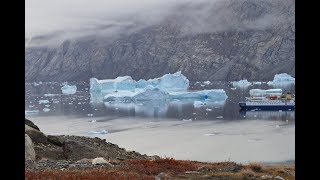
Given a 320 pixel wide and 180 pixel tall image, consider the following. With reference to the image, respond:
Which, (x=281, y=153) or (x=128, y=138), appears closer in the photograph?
(x=281, y=153)

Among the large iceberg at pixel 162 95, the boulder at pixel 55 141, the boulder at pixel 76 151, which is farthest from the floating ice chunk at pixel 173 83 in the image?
the boulder at pixel 76 151

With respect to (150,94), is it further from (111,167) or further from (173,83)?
(111,167)

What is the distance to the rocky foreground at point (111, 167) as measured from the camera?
15633 mm

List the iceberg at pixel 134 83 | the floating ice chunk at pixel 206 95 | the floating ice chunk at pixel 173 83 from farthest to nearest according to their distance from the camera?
the floating ice chunk at pixel 173 83 < the iceberg at pixel 134 83 < the floating ice chunk at pixel 206 95

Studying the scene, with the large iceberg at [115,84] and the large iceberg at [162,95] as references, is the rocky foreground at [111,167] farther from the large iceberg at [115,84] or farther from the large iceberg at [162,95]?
the large iceberg at [115,84]

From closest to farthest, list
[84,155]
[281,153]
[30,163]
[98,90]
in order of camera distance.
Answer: [30,163]
[84,155]
[281,153]
[98,90]

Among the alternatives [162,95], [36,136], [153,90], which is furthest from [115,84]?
[36,136]

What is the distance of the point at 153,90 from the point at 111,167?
109 m

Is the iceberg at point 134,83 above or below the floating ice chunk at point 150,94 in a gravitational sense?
above

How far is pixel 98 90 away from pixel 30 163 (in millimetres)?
152448

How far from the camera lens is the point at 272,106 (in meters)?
97.7

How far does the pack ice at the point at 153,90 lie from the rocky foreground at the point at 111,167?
10017 cm
